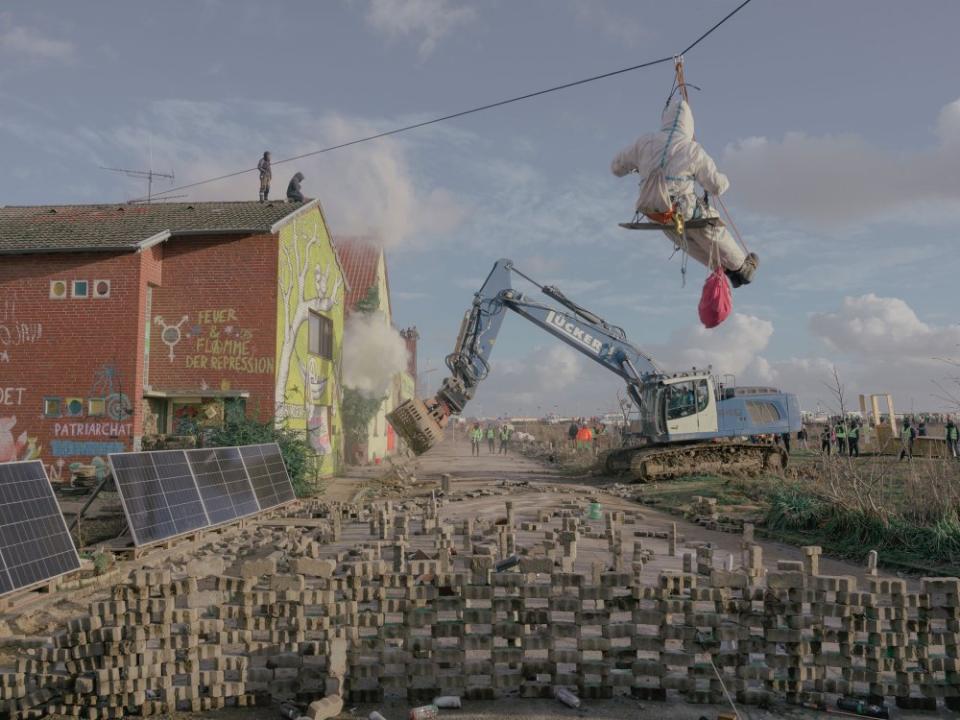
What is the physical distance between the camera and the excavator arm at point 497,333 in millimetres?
22047

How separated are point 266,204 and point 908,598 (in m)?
20.8

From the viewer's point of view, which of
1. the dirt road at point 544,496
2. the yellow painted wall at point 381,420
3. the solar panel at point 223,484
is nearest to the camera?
the dirt road at point 544,496

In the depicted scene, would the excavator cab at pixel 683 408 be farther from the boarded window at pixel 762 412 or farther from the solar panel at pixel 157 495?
the solar panel at pixel 157 495

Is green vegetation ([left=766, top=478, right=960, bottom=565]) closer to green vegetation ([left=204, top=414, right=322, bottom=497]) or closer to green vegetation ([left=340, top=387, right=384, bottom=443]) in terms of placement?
green vegetation ([left=204, top=414, right=322, bottom=497])

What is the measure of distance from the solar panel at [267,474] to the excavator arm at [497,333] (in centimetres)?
544

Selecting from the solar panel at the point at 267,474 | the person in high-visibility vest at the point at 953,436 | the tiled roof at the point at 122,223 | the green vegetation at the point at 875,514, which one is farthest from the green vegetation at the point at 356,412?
the person in high-visibility vest at the point at 953,436

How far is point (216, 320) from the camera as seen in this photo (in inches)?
776

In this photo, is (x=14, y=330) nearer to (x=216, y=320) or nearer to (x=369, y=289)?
(x=216, y=320)

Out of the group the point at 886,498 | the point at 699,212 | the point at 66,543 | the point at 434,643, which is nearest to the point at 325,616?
the point at 434,643

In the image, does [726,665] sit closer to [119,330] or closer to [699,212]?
[699,212]

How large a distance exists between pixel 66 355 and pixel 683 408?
17507 millimetres

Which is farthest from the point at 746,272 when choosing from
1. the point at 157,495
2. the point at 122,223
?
the point at 122,223

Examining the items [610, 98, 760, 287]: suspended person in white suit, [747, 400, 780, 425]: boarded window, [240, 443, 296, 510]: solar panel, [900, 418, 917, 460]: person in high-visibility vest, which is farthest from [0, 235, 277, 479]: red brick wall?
[900, 418, 917, 460]: person in high-visibility vest

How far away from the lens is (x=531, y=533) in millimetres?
12477
